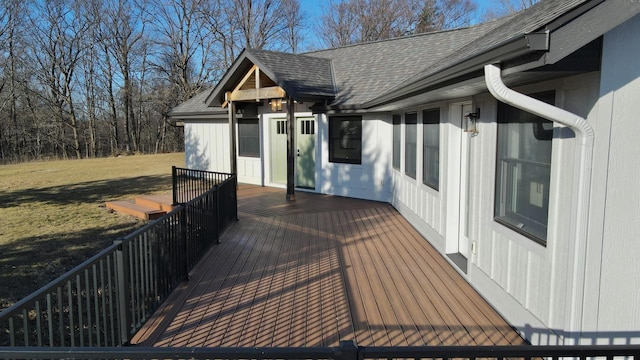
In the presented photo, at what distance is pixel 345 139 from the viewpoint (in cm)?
1076

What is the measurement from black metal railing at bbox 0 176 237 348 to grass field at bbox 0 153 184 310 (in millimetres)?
954

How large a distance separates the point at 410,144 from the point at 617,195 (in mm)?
5422

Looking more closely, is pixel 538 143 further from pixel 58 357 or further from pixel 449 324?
pixel 58 357

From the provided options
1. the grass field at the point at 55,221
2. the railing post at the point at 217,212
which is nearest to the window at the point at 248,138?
the grass field at the point at 55,221

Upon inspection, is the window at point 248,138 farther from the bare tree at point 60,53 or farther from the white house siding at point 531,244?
the bare tree at point 60,53

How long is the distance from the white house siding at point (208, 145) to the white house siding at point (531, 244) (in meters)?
9.76

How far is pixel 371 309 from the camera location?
397cm

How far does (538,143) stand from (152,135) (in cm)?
3526

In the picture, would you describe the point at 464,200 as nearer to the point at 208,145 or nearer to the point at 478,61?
the point at 478,61

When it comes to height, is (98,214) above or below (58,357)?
Result: below

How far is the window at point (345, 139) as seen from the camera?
1050 cm

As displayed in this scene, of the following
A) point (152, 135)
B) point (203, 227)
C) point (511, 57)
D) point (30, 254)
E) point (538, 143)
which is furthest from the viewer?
point (152, 135)

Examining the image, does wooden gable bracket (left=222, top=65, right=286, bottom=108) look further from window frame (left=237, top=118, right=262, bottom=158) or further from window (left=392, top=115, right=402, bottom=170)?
window (left=392, top=115, right=402, bottom=170)

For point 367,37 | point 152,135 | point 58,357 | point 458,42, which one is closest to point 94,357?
point 58,357
